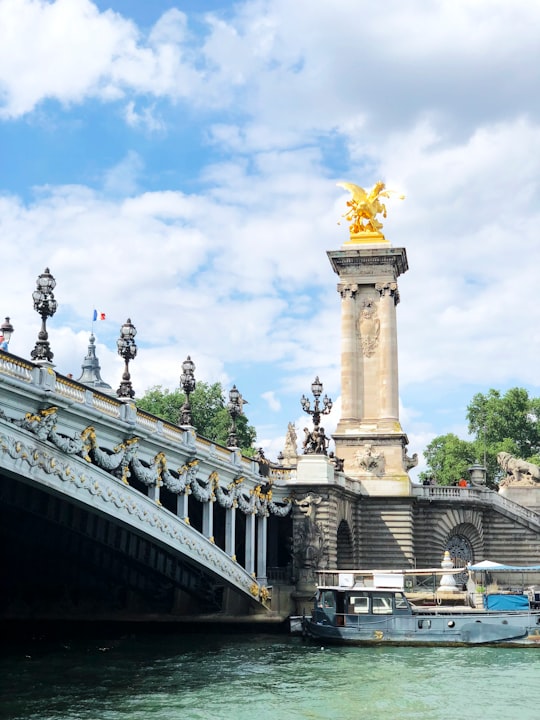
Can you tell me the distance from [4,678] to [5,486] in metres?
5.84

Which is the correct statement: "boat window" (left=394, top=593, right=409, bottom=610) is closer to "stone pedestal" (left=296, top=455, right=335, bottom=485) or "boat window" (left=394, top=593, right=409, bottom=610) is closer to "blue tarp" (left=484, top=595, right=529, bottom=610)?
"blue tarp" (left=484, top=595, right=529, bottom=610)

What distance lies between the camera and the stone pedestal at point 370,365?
5556 cm

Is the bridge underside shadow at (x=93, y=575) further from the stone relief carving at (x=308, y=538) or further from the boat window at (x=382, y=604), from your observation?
the boat window at (x=382, y=604)

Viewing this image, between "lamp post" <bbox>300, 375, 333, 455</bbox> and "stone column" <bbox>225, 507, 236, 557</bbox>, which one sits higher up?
"lamp post" <bbox>300, 375, 333, 455</bbox>

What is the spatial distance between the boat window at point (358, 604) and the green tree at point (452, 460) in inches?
1942

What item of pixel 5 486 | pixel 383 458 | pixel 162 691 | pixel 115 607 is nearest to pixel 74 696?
pixel 162 691

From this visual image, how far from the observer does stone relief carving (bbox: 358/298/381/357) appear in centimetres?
5756

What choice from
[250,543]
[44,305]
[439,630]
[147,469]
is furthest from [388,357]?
[44,305]

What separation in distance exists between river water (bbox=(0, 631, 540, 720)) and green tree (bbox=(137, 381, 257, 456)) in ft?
176

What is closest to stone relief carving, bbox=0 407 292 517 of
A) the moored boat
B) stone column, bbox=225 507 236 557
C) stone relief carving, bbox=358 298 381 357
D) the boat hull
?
stone column, bbox=225 507 236 557

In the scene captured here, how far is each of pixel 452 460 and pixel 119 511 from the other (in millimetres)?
59939

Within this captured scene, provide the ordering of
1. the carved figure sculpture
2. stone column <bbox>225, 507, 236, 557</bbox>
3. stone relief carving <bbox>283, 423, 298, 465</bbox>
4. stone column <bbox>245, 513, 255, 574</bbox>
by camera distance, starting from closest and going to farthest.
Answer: stone column <bbox>225, 507, 236, 557</bbox>, stone column <bbox>245, 513, 255, 574</bbox>, the carved figure sculpture, stone relief carving <bbox>283, 423, 298, 465</bbox>

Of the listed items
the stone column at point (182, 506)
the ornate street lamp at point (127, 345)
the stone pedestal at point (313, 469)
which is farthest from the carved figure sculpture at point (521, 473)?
the ornate street lamp at point (127, 345)

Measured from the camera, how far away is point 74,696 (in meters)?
26.6
